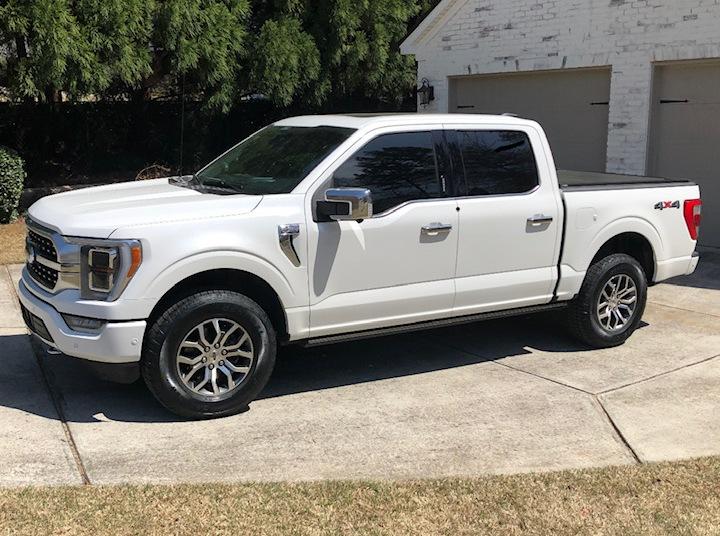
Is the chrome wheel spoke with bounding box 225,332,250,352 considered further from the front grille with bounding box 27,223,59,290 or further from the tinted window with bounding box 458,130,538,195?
the tinted window with bounding box 458,130,538,195

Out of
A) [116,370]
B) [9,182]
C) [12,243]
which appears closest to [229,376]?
[116,370]

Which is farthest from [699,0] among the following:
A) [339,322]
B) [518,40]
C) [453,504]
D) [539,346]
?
[453,504]

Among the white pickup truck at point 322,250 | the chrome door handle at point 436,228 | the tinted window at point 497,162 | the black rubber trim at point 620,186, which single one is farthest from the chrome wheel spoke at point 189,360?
the black rubber trim at point 620,186

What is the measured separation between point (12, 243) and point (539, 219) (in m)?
7.87

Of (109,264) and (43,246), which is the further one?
(43,246)

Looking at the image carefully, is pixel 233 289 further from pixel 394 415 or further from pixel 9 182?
pixel 9 182

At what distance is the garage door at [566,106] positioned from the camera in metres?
11.7

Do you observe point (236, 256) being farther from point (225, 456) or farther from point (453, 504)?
point (453, 504)

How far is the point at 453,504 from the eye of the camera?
4012 millimetres

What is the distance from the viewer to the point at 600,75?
11.6 meters

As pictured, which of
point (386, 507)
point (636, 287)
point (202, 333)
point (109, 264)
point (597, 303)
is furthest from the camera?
point (636, 287)

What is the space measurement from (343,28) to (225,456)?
1140cm

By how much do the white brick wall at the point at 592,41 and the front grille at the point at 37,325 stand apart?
8502mm

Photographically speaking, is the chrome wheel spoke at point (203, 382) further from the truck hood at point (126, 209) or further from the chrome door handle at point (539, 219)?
the chrome door handle at point (539, 219)
